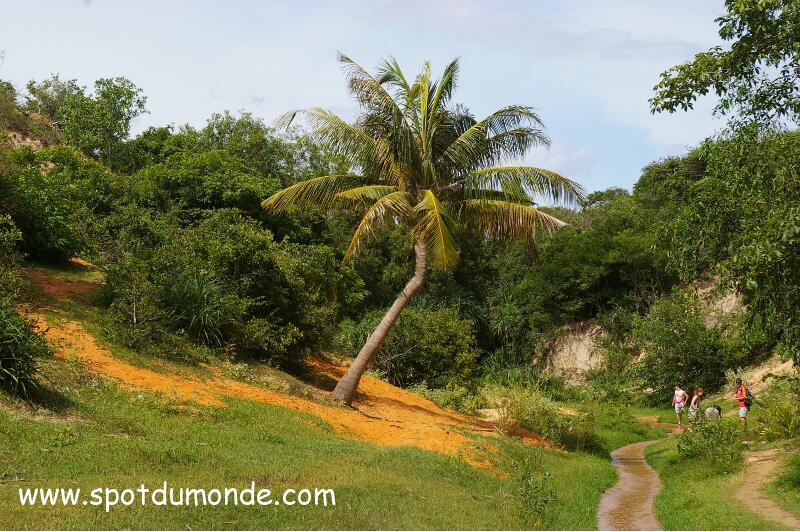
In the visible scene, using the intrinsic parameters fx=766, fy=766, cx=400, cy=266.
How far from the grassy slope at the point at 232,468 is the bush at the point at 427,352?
13138mm

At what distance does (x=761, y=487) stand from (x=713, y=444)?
2.71 metres

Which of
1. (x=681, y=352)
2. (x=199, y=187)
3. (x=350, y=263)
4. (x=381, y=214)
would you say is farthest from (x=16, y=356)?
(x=681, y=352)

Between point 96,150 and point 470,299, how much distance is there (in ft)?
69.0

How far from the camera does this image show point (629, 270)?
37000 mm

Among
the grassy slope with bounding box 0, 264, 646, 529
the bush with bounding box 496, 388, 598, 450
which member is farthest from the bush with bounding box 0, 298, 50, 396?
the bush with bounding box 496, 388, 598, 450

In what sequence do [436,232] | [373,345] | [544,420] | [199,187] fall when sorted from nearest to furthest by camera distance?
[436,232], [544,420], [373,345], [199,187]

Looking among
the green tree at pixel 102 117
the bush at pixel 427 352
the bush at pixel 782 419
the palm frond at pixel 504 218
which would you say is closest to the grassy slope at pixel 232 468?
the bush at pixel 782 419

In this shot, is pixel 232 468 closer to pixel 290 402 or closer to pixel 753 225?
pixel 290 402

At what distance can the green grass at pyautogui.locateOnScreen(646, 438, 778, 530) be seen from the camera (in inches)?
416

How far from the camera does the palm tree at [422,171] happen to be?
18.8m

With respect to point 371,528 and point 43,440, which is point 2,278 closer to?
point 43,440

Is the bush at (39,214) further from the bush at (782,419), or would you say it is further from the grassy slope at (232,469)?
the bush at (782,419)

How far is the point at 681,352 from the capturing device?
97.9 ft

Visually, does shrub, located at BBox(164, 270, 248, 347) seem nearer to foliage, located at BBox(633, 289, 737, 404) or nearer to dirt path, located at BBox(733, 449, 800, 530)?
dirt path, located at BBox(733, 449, 800, 530)
